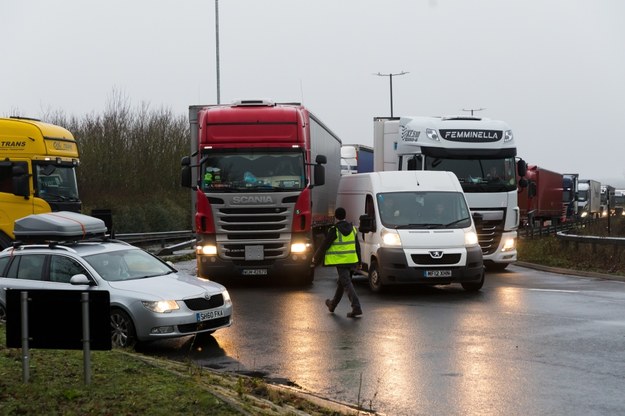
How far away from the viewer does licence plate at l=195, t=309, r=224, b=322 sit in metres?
12.3

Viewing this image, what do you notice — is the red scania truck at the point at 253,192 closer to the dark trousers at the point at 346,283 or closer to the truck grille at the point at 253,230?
the truck grille at the point at 253,230

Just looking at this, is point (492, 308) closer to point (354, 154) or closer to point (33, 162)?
point (33, 162)

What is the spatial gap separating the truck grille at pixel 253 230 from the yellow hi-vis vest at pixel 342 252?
190 inches

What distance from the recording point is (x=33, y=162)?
22.1m

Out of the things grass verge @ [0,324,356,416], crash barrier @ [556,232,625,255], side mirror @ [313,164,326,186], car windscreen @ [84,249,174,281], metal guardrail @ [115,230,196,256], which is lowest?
metal guardrail @ [115,230,196,256]

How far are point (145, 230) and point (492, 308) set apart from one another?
30609mm

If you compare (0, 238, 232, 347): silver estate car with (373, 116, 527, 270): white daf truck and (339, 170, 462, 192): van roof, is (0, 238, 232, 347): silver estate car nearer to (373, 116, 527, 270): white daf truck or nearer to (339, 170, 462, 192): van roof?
(339, 170, 462, 192): van roof

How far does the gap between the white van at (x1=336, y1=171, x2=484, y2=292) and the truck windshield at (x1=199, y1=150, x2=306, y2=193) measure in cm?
175

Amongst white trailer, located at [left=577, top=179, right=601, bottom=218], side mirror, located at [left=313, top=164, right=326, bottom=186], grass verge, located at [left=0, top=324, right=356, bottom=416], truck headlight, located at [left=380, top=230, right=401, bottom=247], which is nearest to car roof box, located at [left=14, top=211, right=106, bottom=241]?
grass verge, located at [left=0, top=324, right=356, bottom=416]

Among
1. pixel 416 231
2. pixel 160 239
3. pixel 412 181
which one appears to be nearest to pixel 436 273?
pixel 416 231

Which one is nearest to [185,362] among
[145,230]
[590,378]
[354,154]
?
[590,378]

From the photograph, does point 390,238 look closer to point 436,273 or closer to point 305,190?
point 436,273

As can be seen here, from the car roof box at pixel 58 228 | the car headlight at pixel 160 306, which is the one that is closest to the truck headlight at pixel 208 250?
the car roof box at pixel 58 228

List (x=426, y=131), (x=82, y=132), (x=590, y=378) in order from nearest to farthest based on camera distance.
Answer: (x=590, y=378) → (x=426, y=131) → (x=82, y=132)
